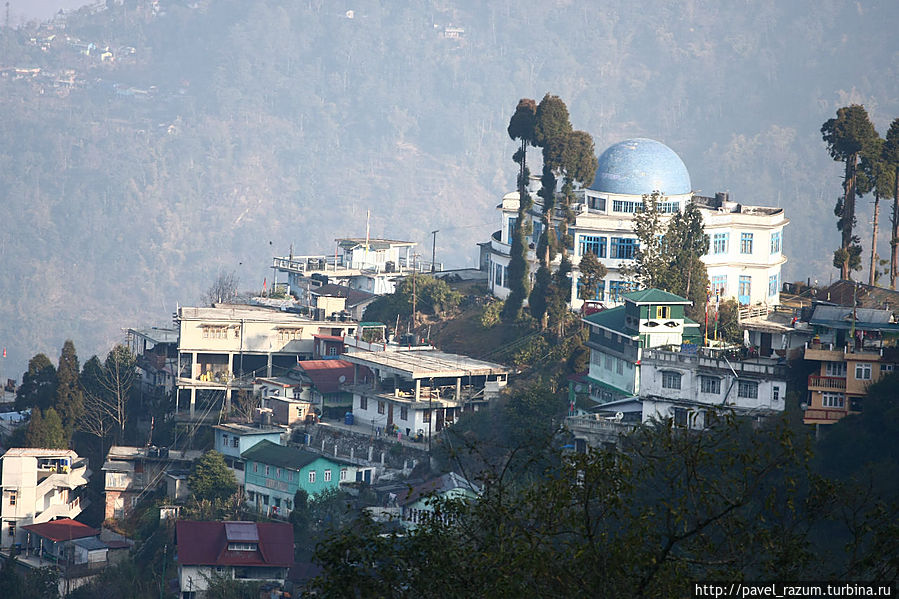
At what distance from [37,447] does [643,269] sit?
104 ft

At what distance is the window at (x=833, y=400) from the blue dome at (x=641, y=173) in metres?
21.7

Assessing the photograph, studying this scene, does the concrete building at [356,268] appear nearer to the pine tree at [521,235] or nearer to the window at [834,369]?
the pine tree at [521,235]

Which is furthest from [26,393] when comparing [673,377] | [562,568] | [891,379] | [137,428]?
[562,568]

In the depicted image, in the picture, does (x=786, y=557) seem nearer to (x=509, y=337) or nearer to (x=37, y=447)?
(x=509, y=337)

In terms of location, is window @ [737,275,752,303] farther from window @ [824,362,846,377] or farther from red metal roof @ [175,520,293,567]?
red metal roof @ [175,520,293,567]

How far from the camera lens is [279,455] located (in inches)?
2650

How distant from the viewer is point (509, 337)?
73812 mm

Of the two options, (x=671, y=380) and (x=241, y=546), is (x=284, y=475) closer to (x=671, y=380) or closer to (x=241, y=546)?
(x=241, y=546)

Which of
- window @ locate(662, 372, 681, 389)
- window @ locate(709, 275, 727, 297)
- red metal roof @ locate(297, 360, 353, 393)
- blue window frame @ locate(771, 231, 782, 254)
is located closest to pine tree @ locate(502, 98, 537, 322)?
red metal roof @ locate(297, 360, 353, 393)

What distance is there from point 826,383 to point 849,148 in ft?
61.0

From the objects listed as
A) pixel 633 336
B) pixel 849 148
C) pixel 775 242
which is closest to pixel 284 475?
pixel 633 336

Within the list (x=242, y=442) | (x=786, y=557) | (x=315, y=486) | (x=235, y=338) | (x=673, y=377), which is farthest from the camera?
(x=235, y=338)

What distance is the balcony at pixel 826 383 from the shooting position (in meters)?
55.7

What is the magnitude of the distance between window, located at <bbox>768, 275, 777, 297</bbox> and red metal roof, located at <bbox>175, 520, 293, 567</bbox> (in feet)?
92.9
